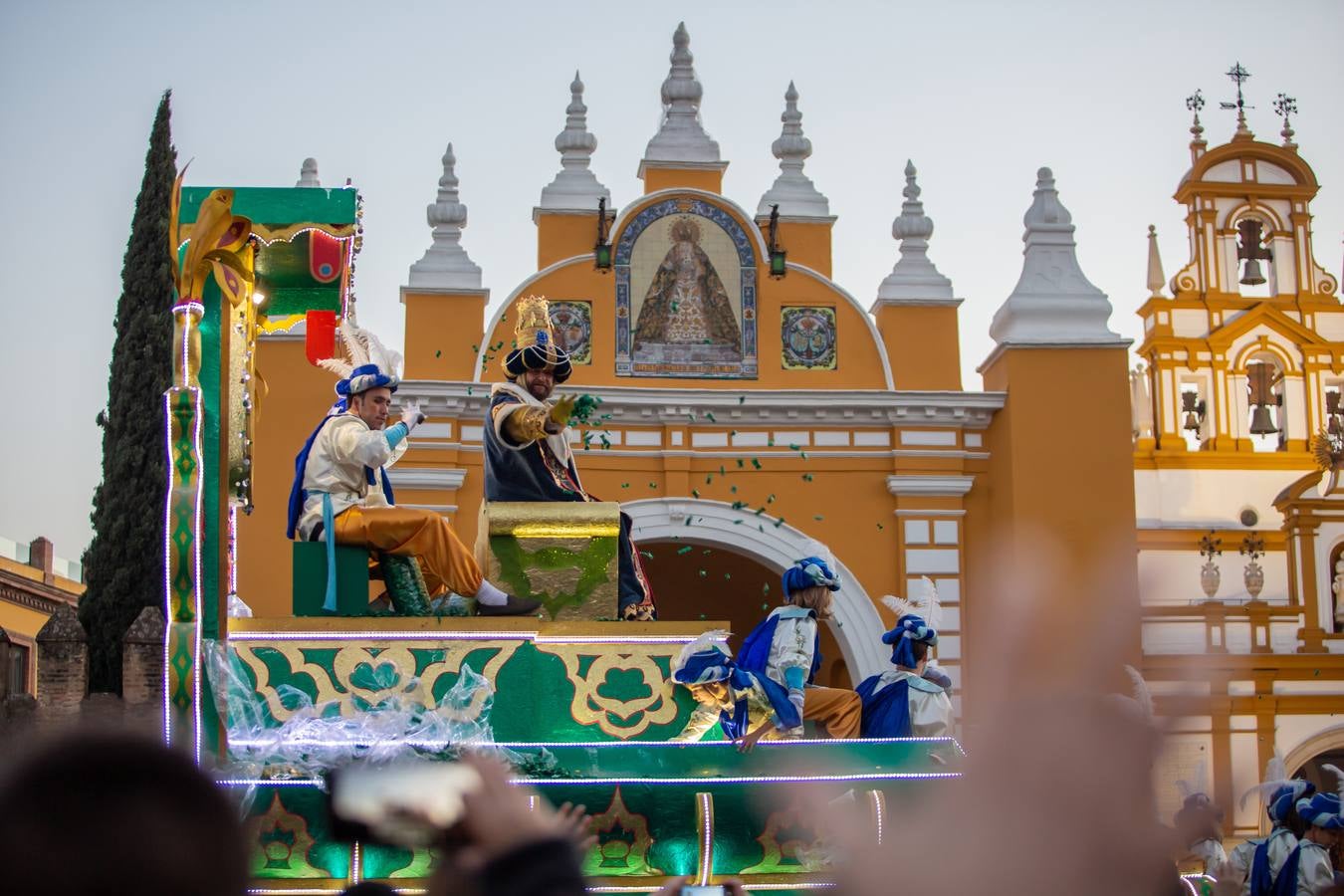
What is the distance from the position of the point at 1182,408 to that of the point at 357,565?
18.3 m

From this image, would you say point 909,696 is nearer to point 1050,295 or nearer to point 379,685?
point 379,685

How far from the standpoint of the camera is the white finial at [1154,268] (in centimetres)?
2467

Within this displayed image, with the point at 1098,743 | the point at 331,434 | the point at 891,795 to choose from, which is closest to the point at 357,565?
the point at 331,434

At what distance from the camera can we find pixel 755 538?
1606 centimetres

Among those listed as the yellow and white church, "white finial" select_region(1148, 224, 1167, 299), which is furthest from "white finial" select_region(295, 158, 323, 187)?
"white finial" select_region(1148, 224, 1167, 299)

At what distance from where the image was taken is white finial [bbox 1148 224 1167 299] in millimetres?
24672

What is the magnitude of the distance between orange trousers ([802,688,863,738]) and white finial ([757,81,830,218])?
30.0ft

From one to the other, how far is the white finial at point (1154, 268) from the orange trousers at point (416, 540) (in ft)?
60.3

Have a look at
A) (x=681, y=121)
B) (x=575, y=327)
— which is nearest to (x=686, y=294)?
(x=575, y=327)

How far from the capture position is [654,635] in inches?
326

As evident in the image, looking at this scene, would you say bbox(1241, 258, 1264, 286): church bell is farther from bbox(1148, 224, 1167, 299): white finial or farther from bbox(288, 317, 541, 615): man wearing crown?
bbox(288, 317, 541, 615): man wearing crown

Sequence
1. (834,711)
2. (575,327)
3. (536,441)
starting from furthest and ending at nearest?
(575,327)
(536,441)
(834,711)

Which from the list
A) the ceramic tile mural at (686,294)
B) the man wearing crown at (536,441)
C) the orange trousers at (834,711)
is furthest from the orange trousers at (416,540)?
the ceramic tile mural at (686,294)

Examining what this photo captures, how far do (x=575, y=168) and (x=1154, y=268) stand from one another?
36.7 ft
